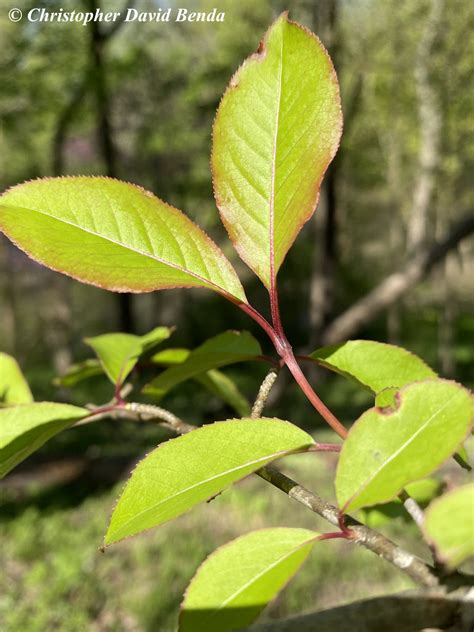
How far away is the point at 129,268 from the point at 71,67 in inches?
254

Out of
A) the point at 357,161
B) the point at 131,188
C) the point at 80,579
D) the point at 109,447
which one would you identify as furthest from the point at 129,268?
the point at 357,161

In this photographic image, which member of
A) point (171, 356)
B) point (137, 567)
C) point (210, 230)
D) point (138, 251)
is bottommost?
point (137, 567)

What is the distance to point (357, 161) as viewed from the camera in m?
9.83

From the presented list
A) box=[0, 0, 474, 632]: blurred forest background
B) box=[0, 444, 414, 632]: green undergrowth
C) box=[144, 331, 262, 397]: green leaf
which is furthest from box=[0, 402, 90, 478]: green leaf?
box=[0, 444, 414, 632]: green undergrowth

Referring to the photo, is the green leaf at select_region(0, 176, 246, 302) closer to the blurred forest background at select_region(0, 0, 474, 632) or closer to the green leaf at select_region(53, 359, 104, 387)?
the green leaf at select_region(53, 359, 104, 387)

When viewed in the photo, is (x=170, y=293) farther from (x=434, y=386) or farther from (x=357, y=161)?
(x=434, y=386)

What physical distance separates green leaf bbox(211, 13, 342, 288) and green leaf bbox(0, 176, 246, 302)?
0.03m

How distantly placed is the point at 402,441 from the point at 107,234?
19 centimetres

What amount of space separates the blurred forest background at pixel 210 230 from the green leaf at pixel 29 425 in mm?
1559

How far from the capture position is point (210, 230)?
36.8ft

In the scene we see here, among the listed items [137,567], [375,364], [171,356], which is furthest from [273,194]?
[137,567]

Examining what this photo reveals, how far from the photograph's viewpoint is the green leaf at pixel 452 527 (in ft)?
0.67

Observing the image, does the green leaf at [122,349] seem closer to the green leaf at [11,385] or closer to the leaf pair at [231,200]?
the green leaf at [11,385]

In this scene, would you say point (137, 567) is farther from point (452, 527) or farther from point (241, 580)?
point (452, 527)
